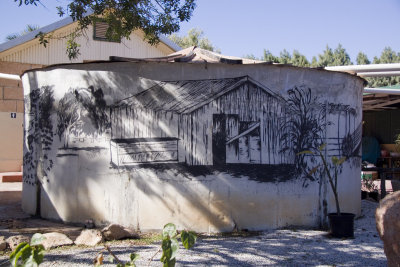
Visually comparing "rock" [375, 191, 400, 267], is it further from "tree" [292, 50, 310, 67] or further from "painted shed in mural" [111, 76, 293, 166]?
"tree" [292, 50, 310, 67]

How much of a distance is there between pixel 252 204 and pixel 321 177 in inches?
59.7

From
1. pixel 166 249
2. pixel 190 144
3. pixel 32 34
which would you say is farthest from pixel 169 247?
pixel 32 34

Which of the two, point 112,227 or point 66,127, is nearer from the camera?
point 112,227

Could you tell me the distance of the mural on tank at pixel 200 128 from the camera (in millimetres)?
7566

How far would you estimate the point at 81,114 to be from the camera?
7.92 meters

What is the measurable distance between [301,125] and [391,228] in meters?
4.00

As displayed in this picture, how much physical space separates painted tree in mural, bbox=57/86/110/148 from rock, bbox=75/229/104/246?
190 centimetres

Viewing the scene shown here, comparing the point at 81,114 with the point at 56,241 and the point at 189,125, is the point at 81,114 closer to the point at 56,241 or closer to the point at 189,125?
the point at 189,125

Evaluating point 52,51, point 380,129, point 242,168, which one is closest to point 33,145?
point 242,168

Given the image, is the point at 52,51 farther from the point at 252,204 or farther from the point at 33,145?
the point at 252,204

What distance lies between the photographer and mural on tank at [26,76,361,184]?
24.8 feet

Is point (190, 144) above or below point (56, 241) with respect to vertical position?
above

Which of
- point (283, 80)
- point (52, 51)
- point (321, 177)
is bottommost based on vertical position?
point (321, 177)

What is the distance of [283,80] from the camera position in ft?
25.9
